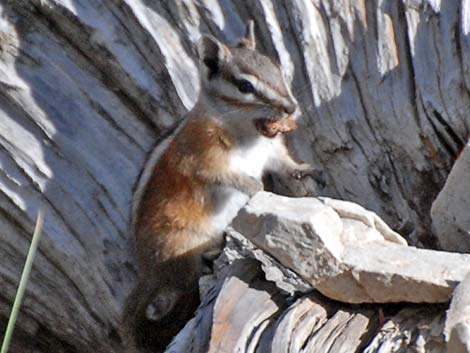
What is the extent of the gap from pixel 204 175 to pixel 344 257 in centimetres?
174

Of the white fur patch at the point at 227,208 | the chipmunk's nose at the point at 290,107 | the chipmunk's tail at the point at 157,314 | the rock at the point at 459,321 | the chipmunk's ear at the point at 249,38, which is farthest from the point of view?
the white fur patch at the point at 227,208

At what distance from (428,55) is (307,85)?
60 centimetres

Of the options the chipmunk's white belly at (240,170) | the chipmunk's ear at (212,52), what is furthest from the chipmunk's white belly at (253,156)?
Result: the chipmunk's ear at (212,52)

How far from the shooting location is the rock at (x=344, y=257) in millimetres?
3646

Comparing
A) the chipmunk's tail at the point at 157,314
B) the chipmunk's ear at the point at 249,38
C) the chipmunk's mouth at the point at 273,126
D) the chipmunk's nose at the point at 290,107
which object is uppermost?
the chipmunk's ear at the point at 249,38

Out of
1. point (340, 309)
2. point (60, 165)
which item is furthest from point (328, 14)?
point (340, 309)

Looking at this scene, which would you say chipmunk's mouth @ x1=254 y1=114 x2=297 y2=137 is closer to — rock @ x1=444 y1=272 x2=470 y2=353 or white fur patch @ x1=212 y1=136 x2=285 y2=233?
white fur patch @ x1=212 y1=136 x2=285 y2=233

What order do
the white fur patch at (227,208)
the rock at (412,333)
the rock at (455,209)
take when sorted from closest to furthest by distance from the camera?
the rock at (412,333) → the rock at (455,209) → the white fur patch at (227,208)

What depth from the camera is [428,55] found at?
17.1 ft

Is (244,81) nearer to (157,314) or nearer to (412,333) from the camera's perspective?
(157,314)

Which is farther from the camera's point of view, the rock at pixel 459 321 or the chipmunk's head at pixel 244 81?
the chipmunk's head at pixel 244 81

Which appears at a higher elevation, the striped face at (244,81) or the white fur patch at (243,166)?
the striped face at (244,81)

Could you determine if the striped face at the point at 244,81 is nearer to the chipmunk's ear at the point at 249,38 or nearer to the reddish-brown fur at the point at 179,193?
the chipmunk's ear at the point at 249,38

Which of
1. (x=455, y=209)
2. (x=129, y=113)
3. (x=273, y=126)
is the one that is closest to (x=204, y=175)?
(x=273, y=126)
